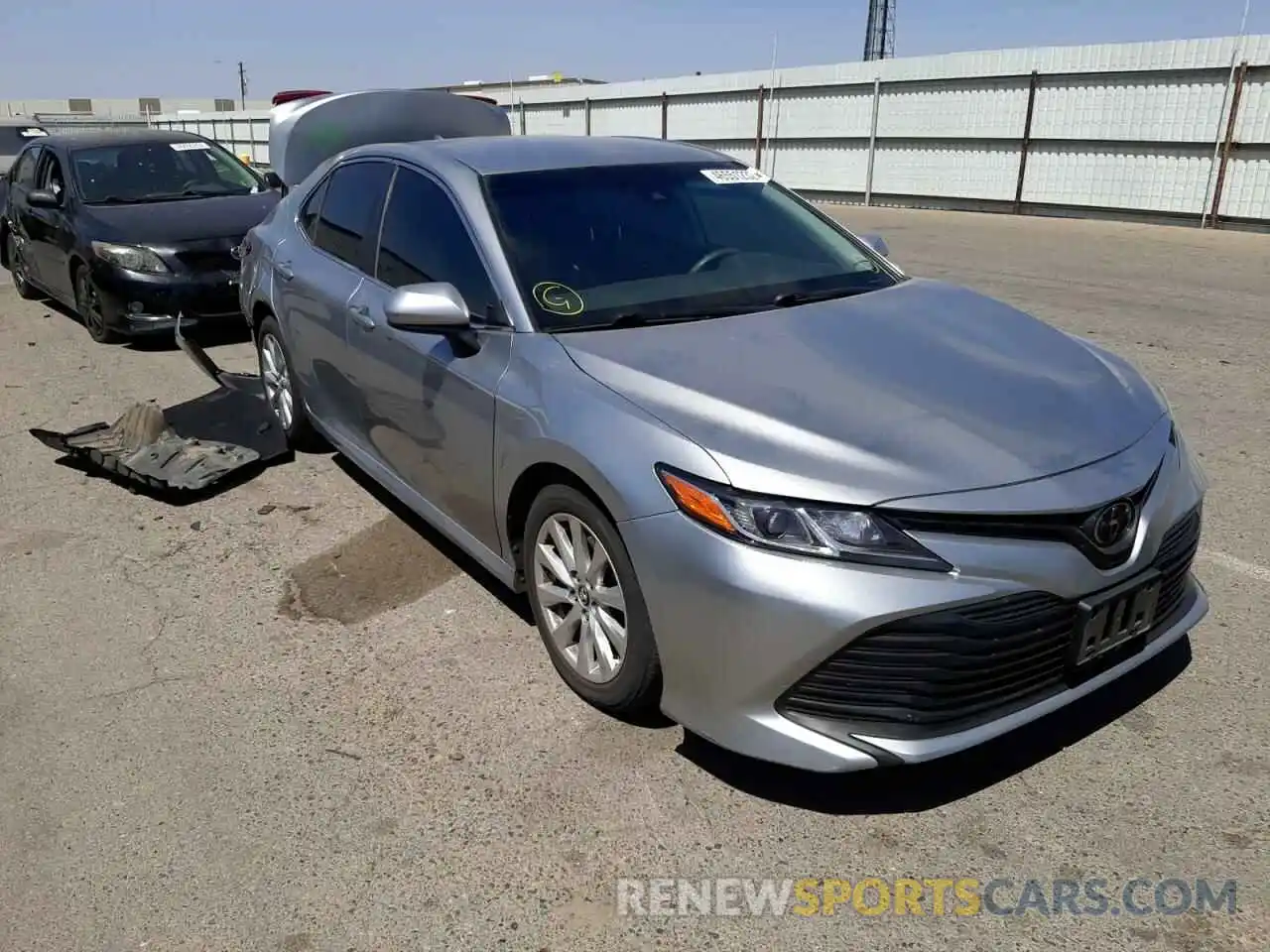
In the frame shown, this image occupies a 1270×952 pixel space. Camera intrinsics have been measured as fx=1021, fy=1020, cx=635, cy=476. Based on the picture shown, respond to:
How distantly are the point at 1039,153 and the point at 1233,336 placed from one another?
1171cm

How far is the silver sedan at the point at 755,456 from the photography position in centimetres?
238

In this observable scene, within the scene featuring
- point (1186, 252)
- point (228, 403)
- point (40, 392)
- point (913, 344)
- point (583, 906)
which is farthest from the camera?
point (1186, 252)

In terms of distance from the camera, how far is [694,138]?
84.4 ft

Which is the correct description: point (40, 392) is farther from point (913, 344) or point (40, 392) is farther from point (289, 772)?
point (913, 344)

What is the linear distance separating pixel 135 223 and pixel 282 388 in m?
3.83

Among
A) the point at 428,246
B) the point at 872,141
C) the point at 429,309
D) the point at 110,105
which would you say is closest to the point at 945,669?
the point at 429,309

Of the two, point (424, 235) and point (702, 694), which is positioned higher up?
point (424, 235)

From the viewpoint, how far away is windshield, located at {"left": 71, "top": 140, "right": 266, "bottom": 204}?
8.77 meters

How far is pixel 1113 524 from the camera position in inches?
98.3

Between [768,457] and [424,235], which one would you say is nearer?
[768,457]

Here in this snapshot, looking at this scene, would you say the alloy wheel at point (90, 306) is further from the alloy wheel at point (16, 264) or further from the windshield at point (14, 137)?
the windshield at point (14, 137)

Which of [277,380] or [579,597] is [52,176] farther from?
[579,597]

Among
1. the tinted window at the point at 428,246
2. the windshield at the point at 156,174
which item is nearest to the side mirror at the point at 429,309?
the tinted window at the point at 428,246

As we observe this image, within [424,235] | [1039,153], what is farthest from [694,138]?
[424,235]
